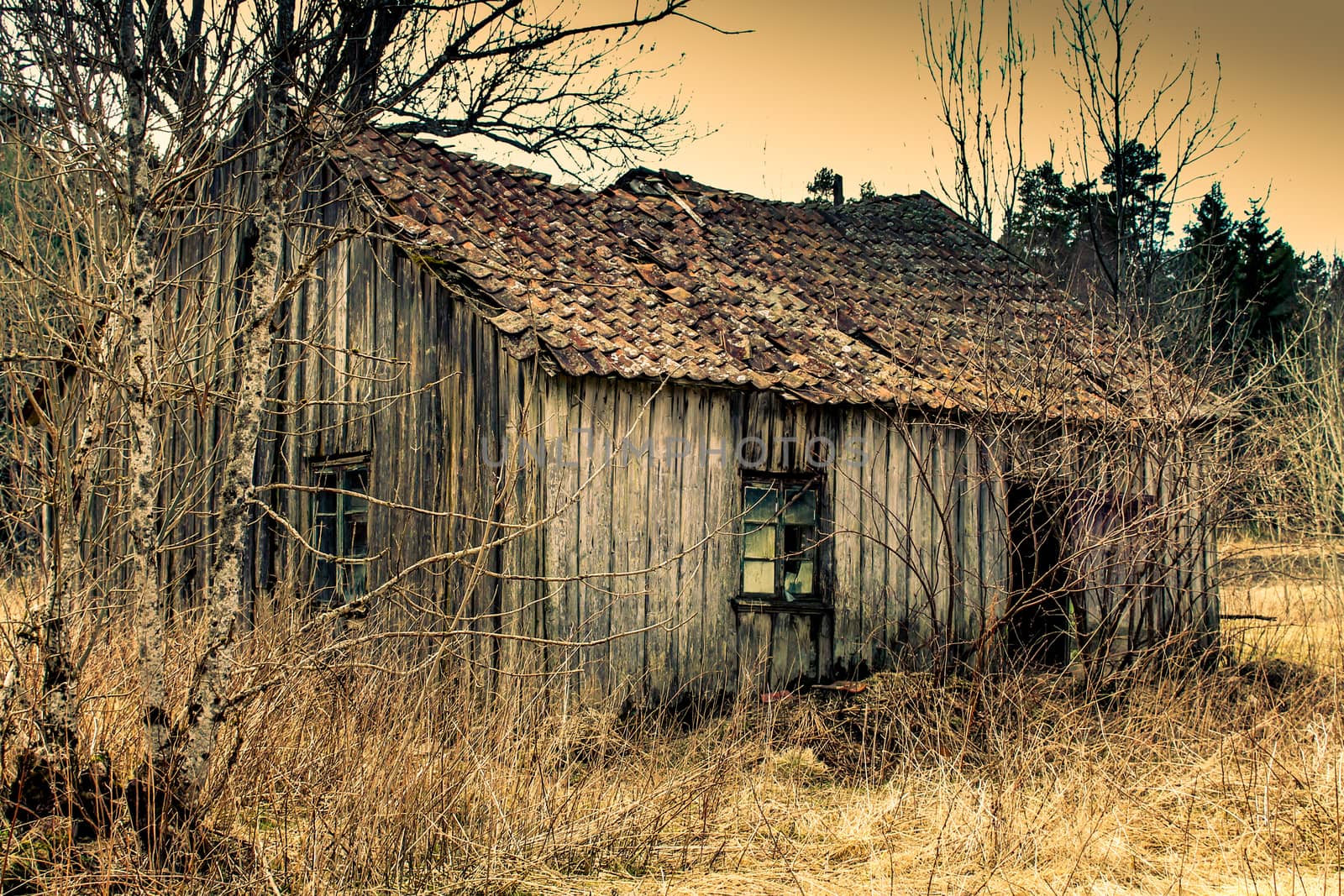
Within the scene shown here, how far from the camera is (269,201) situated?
4375 mm

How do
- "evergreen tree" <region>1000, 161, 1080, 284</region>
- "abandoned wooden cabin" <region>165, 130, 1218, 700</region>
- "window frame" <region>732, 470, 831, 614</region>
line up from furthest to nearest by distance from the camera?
"evergreen tree" <region>1000, 161, 1080, 284</region>, "window frame" <region>732, 470, 831, 614</region>, "abandoned wooden cabin" <region>165, 130, 1218, 700</region>

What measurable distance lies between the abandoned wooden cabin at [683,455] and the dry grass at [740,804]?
88 cm

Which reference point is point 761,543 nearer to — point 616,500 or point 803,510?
point 803,510

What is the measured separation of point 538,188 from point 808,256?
3.34 meters

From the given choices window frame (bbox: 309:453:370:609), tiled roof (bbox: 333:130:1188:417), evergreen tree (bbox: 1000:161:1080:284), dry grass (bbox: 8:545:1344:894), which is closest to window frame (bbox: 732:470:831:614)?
tiled roof (bbox: 333:130:1188:417)

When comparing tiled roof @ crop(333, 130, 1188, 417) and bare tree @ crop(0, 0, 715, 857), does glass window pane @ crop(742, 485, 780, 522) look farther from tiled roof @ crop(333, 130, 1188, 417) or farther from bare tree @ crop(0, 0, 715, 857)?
bare tree @ crop(0, 0, 715, 857)

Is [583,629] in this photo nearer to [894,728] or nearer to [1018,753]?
[894,728]

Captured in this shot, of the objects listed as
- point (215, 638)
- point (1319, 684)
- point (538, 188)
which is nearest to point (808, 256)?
point (538, 188)

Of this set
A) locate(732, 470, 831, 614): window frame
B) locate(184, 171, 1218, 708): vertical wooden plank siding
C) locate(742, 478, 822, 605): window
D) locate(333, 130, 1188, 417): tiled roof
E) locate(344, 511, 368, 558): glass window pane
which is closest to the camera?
locate(184, 171, 1218, 708): vertical wooden plank siding

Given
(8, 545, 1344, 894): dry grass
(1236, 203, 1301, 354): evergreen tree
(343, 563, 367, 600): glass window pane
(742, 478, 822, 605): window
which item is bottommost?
(8, 545, 1344, 894): dry grass

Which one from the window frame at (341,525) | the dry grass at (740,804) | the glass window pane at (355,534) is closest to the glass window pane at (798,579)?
the dry grass at (740,804)

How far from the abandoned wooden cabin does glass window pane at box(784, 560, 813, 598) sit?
4cm

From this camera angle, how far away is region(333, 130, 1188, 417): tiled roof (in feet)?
27.0

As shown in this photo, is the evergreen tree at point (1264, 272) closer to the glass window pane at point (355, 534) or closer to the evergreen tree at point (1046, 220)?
the evergreen tree at point (1046, 220)
